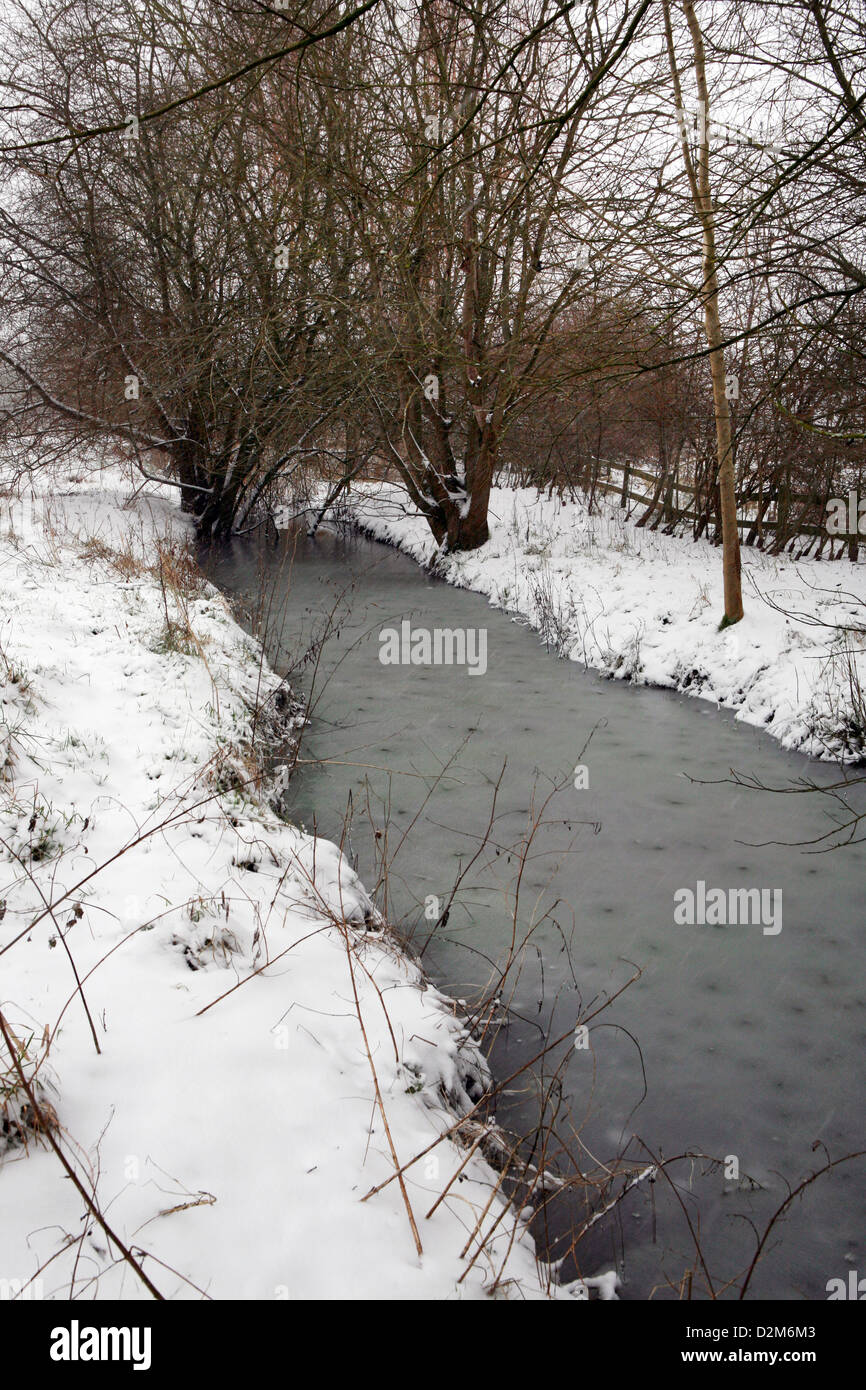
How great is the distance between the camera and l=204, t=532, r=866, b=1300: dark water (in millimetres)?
2992

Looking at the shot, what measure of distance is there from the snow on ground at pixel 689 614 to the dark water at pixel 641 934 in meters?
0.41

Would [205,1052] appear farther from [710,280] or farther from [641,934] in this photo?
[710,280]

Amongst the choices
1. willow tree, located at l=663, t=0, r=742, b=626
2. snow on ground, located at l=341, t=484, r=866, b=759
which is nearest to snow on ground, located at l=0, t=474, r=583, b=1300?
snow on ground, located at l=341, t=484, r=866, b=759

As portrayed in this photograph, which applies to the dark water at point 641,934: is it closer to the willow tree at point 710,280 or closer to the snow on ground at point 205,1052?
the snow on ground at point 205,1052

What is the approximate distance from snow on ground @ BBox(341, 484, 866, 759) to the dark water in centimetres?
41

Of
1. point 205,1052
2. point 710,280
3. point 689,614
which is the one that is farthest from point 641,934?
point 689,614

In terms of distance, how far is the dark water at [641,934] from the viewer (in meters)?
2.99

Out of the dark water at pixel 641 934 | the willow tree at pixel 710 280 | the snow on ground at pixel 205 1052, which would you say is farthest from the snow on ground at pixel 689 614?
the snow on ground at pixel 205 1052

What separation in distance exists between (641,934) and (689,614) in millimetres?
6010

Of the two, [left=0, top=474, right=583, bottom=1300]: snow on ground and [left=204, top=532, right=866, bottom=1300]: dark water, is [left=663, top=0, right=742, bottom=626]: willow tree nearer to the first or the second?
[left=204, top=532, right=866, bottom=1300]: dark water

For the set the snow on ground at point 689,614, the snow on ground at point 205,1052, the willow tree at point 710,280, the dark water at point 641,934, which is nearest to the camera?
the snow on ground at point 205,1052

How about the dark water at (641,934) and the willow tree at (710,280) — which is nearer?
the dark water at (641,934)

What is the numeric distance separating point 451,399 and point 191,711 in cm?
1026
